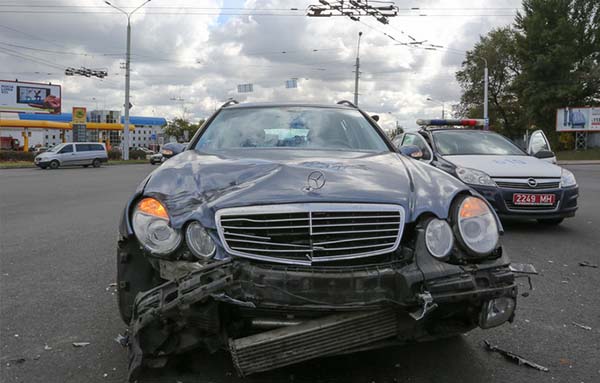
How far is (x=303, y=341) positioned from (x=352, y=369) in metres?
0.75

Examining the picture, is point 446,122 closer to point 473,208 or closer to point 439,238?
point 473,208

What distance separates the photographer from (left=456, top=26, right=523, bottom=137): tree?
56.4 m

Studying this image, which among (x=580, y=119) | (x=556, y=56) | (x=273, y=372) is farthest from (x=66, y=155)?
(x=580, y=119)

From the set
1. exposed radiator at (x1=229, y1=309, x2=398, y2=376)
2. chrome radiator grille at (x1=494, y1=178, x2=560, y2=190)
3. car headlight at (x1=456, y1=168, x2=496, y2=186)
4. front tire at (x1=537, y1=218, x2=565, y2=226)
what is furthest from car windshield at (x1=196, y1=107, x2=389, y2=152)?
front tire at (x1=537, y1=218, x2=565, y2=226)

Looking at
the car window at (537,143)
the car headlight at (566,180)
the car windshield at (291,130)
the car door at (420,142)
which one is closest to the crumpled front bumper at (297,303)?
the car windshield at (291,130)

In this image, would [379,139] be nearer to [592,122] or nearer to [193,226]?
[193,226]

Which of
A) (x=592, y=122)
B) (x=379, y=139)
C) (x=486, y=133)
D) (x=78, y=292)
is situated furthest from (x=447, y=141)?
(x=592, y=122)

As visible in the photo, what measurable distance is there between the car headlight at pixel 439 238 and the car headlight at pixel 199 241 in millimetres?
1053

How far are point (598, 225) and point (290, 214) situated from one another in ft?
23.4

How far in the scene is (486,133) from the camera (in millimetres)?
9125

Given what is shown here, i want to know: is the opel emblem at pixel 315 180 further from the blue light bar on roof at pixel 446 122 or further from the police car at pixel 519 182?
the blue light bar on roof at pixel 446 122

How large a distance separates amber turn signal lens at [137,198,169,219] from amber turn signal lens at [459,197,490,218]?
5.03 ft

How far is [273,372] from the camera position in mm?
2867

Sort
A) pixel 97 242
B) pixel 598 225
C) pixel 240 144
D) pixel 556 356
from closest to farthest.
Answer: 1. pixel 556 356
2. pixel 240 144
3. pixel 97 242
4. pixel 598 225
